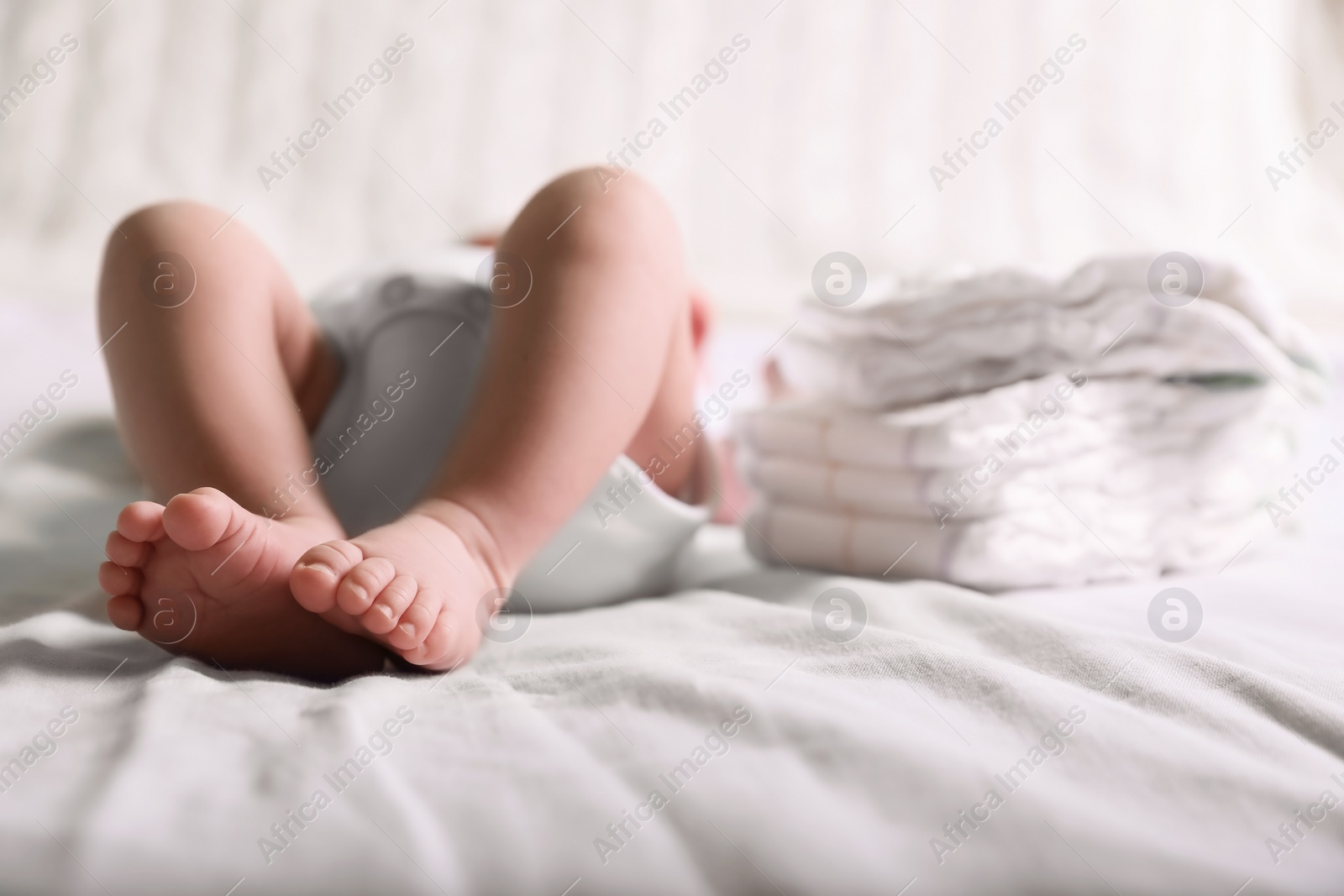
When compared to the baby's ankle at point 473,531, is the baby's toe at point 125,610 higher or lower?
lower

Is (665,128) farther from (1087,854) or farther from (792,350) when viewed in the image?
(1087,854)

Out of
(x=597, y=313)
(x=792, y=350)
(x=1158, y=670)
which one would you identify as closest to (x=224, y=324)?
(x=597, y=313)

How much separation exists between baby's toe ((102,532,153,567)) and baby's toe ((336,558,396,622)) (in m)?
0.10

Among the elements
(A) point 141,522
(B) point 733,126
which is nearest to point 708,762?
(A) point 141,522

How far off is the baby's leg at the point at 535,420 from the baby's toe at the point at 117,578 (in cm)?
9

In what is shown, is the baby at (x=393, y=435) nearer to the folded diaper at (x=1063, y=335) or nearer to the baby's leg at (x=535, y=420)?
the baby's leg at (x=535, y=420)

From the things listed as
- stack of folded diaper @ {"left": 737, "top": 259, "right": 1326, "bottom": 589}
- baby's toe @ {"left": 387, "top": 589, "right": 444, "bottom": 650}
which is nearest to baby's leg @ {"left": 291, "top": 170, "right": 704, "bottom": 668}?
baby's toe @ {"left": 387, "top": 589, "right": 444, "bottom": 650}

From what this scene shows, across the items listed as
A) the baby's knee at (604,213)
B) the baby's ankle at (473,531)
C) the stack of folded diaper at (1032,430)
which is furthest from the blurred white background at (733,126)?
the baby's ankle at (473,531)

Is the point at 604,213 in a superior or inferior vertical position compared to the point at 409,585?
superior

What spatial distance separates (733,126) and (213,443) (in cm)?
131

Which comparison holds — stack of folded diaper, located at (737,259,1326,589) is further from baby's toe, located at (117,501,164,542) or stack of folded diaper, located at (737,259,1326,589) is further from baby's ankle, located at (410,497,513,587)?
baby's toe, located at (117,501,164,542)

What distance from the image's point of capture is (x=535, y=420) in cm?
61

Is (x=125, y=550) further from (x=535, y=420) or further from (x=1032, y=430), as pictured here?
(x=1032, y=430)

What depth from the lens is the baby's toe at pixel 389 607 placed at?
49 cm
